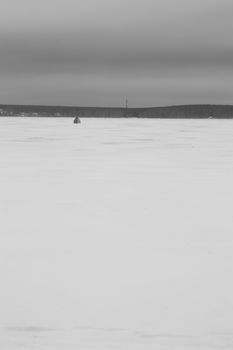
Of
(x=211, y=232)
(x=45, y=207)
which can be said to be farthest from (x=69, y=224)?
(x=211, y=232)

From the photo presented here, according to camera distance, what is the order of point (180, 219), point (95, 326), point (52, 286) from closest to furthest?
point (95, 326) → point (52, 286) → point (180, 219)

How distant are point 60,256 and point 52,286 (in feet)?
2.09

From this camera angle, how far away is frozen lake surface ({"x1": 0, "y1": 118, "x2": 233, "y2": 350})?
9.59 ft

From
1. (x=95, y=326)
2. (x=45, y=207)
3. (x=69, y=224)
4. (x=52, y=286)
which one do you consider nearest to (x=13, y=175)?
(x=45, y=207)

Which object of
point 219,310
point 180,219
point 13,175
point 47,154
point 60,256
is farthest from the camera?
point 47,154

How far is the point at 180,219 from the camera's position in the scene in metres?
5.62

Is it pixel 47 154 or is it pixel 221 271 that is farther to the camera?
pixel 47 154

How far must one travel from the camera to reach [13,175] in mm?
9039

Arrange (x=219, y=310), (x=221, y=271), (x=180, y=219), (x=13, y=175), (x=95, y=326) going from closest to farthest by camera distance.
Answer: (x=95, y=326) → (x=219, y=310) → (x=221, y=271) → (x=180, y=219) → (x=13, y=175)

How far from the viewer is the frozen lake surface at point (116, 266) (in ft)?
9.59

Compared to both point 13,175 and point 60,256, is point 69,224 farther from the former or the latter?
point 13,175

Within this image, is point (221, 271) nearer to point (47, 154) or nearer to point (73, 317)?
point (73, 317)

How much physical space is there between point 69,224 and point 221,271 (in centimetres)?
195

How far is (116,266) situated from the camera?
400 centimetres
